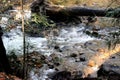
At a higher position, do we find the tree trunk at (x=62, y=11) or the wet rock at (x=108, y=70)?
the tree trunk at (x=62, y=11)

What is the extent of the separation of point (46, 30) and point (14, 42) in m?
1.40

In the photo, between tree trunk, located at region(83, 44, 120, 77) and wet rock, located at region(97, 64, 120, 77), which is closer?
wet rock, located at region(97, 64, 120, 77)

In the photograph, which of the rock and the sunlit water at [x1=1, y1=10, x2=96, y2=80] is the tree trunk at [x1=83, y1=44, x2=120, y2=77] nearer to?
the rock

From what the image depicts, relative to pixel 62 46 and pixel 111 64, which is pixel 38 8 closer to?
pixel 62 46

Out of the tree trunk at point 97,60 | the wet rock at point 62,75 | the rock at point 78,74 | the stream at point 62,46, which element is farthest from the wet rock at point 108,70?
the wet rock at point 62,75

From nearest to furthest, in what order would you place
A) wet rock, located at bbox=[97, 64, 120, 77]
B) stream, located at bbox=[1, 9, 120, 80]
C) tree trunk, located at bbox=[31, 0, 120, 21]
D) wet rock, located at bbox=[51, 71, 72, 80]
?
wet rock, located at bbox=[97, 64, 120, 77]
wet rock, located at bbox=[51, 71, 72, 80]
stream, located at bbox=[1, 9, 120, 80]
tree trunk, located at bbox=[31, 0, 120, 21]

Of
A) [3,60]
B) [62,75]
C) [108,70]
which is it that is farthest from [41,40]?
[3,60]

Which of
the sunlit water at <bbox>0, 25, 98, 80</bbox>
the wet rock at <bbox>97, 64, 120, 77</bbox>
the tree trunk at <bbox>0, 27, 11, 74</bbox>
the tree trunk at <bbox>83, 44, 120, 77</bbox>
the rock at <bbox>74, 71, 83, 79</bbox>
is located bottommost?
the rock at <bbox>74, 71, 83, 79</bbox>

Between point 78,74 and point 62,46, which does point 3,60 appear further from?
point 62,46

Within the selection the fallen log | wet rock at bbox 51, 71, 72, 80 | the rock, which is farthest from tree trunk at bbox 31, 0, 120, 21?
wet rock at bbox 51, 71, 72, 80

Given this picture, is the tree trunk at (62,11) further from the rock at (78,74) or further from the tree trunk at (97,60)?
the rock at (78,74)

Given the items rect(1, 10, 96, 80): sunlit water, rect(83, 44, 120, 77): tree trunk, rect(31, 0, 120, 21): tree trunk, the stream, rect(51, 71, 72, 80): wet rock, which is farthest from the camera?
rect(31, 0, 120, 21): tree trunk

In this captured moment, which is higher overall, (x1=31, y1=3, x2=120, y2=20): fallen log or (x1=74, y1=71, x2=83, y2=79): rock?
(x1=31, y1=3, x2=120, y2=20): fallen log

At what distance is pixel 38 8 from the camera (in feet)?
32.0
